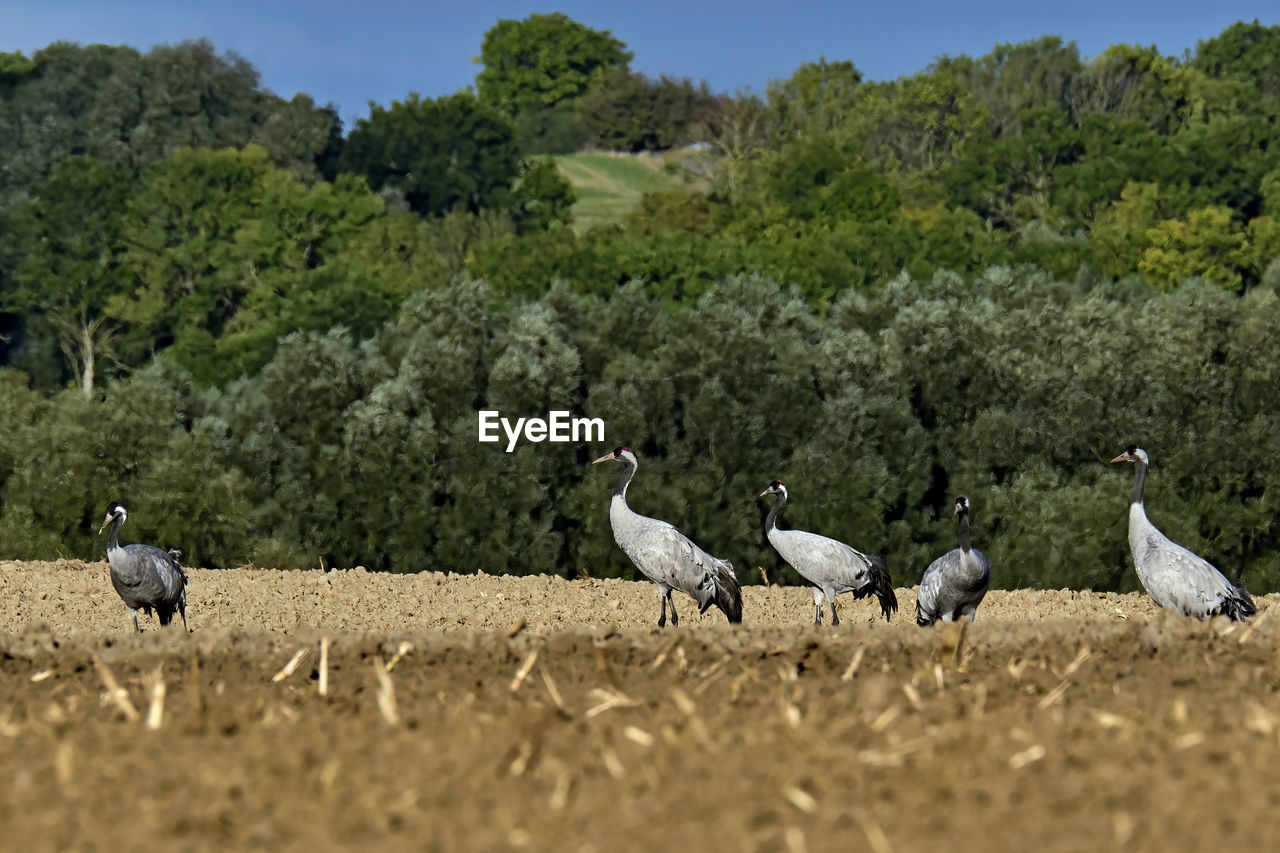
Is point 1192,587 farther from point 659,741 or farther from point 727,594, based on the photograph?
point 659,741

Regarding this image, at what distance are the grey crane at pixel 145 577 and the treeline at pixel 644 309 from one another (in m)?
7.16

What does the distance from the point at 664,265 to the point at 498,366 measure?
28317 mm

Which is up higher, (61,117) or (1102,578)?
(61,117)

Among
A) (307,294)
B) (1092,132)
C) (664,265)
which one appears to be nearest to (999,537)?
(664,265)

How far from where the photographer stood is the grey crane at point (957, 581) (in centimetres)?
1230

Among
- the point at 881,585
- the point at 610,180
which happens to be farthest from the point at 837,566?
the point at 610,180

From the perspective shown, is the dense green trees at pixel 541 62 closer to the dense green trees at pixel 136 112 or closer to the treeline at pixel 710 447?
the dense green trees at pixel 136 112

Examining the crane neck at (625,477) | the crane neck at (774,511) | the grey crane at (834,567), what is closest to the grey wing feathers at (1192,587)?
the grey crane at (834,567)

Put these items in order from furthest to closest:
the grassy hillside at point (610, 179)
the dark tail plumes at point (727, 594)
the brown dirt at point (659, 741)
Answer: the grassy hillside at point (610, 179), the dark tail plumes at point (727, 594), the brown dirt at point (659, 741)

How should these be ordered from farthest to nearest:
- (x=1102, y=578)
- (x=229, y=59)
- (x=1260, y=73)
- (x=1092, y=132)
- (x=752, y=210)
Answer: (x=1260, y=73) → (x=229, y=59) → (x=1092, y=132) → (x=752, y=210) → (x=1102, y=578)

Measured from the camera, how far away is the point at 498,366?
21.7 m

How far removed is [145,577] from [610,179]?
82216mm

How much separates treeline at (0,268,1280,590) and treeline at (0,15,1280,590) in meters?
0.05

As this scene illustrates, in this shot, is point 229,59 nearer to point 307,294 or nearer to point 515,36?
point 307,294
